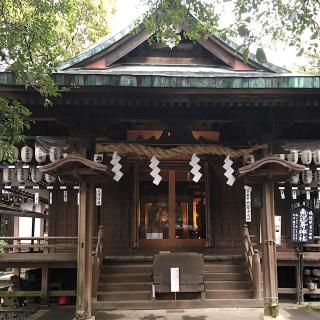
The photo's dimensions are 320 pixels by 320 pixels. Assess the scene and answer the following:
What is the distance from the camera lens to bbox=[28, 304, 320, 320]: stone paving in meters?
10.3

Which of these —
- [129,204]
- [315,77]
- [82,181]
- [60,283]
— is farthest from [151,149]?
[60,283]

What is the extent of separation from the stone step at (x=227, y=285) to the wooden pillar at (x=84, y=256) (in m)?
3.80

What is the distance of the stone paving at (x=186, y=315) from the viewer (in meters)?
10.3

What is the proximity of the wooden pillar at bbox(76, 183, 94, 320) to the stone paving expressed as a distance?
113 cm

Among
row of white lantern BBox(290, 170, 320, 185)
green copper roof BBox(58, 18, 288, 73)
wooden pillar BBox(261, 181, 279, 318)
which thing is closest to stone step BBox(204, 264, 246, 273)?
row of white lantern BBox(290, 170, 320, 185)

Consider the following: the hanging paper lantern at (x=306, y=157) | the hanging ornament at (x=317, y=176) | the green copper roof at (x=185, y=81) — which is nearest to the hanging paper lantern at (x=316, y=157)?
the hanging paper lantern at (x=306, y=157)

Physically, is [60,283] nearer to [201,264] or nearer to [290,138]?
[201,264]

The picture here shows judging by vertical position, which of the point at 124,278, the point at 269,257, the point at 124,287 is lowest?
the point at 124,287

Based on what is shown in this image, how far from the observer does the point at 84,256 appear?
9.50 m

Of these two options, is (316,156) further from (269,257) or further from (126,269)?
(126,269)

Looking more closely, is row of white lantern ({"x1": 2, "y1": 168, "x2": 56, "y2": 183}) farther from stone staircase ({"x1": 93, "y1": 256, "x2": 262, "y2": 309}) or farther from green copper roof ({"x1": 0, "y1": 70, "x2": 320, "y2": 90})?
green copper roof ({"x1": 0, "y1": 70, "x2": 320, "y2": 90})

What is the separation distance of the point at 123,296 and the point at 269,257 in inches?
163

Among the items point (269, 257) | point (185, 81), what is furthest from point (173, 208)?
point (185, 81)

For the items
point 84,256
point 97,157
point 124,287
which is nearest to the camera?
point 84,256
